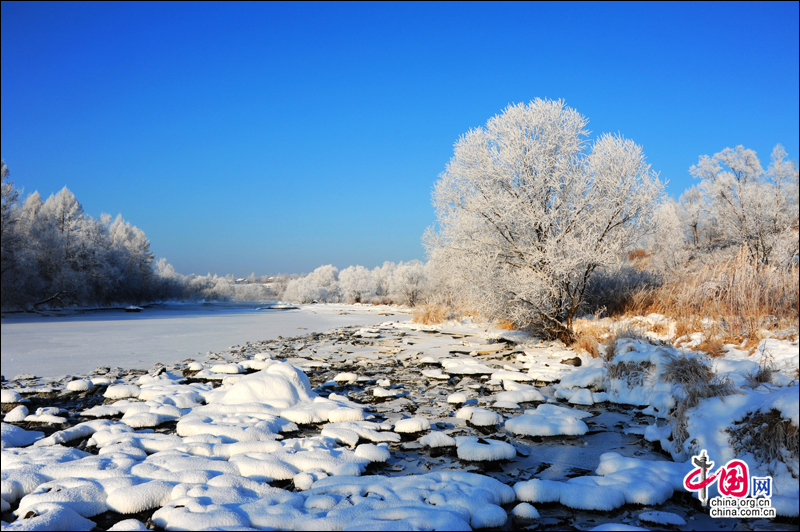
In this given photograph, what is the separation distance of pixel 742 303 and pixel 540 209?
569cm

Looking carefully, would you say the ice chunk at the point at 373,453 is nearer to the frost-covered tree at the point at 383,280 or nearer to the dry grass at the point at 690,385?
the dry grass at the point at 690,385

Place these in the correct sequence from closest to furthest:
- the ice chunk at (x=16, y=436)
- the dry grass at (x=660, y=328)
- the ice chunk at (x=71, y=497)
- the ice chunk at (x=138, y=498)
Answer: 1. the ice chunk at (x=71, y=497)
2. the ice chunk at (x=138, y=498)
3. the ice chunk at (x=16, y=436)
4. the dry grass at (x=660, y=328)

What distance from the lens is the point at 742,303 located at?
4277mm

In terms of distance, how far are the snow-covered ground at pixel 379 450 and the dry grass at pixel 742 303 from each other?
26 cm

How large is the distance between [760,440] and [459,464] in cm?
216

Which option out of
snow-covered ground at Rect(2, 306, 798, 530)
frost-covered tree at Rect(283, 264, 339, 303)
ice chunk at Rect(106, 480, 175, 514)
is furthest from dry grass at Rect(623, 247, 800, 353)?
frost-covered tree at Rect(283, 264, 339, 303)

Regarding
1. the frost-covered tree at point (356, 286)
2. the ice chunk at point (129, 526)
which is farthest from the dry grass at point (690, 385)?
the frost-covered tree at point (356, 286)

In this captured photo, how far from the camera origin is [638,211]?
9.30m

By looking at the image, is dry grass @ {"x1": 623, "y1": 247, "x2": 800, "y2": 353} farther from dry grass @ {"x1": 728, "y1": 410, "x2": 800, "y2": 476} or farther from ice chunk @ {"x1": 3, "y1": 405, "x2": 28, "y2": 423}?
ice chunk @ {"x1": 3, "y1": 405, "x2": 28, "y2": 423}

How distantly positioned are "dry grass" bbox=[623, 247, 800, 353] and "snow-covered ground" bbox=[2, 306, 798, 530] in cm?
26

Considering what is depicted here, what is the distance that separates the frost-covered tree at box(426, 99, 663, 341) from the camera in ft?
30.0

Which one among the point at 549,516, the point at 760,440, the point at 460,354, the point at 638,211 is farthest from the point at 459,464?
the point at 638,211

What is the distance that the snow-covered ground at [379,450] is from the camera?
2.62 metres

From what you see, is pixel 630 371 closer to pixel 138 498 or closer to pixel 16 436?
pixel 138 498
